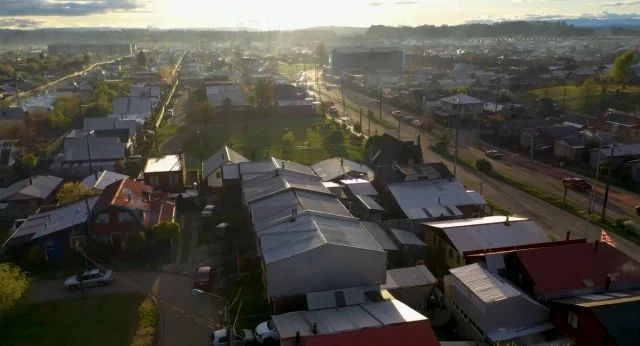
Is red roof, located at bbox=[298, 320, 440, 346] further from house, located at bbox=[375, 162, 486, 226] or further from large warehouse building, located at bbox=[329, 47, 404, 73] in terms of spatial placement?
large warehouse building, located at bbox=[329, 47, 404, 73]

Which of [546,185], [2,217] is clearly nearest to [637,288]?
[546,185]

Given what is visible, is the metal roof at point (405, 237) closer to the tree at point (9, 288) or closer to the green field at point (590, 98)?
the tree at point (9, 288)

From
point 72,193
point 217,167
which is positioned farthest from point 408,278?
point 72,193

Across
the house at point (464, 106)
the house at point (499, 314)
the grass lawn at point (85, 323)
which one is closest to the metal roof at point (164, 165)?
the grass lawn at point (85, 323)

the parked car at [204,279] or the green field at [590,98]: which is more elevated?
the green field at [590,98]

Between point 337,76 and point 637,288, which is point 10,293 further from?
point 337,76

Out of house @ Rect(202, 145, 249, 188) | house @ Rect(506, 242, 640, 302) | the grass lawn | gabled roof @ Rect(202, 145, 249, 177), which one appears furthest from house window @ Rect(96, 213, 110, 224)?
house @ Rect(506, 242, 640, 302)

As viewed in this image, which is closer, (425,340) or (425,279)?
(425,340)
